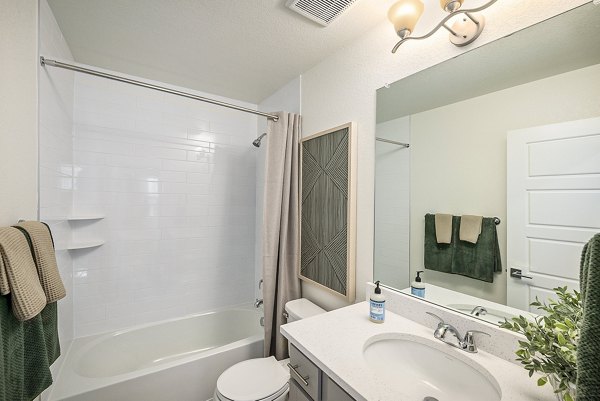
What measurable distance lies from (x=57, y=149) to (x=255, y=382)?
1.78 metres

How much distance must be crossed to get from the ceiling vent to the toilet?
5.67ft

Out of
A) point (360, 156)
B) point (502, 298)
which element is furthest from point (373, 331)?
point (360, 156)

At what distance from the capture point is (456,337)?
0.95 meters

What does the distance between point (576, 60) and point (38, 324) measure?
6.47ft

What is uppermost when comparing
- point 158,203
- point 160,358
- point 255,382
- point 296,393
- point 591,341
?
point 158,203

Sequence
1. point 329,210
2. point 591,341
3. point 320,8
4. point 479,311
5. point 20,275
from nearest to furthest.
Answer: point 591,341, point 20,275, point 479,311, point 320,8, point 329,210

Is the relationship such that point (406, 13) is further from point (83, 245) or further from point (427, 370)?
point (83, 245)

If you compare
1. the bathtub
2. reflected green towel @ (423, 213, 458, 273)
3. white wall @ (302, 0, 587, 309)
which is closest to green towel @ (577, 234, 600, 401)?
reflected green towel @ (423, 213, 458, 273)

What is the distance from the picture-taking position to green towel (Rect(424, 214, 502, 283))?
96 centimetres

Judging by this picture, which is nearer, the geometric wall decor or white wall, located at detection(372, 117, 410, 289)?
white wall, located at detection(372, 117, 410, 289)

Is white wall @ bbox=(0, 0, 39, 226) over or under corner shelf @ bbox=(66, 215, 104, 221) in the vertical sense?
over

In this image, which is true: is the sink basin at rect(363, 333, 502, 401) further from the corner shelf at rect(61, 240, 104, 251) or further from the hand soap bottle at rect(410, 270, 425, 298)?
the corner shelf at rect(61, 240, 104, 251)

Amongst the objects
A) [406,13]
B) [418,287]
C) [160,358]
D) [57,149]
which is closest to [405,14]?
[406,13]

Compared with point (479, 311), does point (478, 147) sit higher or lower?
higher
